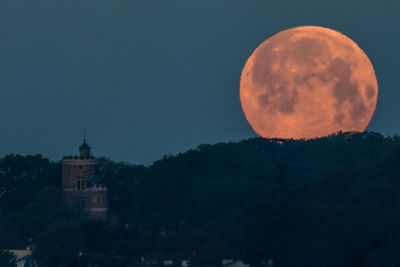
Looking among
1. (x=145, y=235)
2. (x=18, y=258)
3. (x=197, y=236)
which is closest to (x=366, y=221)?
(x=197, y=236)

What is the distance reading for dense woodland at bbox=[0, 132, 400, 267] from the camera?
131500 mm

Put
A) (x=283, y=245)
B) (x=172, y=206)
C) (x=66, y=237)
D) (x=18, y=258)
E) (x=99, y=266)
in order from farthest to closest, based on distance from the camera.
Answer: (x=172, y=206) < (x=18, y=258) < (x=66, y=237) < (x=99, y=266) < (x=283, y=245)

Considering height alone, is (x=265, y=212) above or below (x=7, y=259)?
below

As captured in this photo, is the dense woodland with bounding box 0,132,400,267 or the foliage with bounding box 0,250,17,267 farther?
the foliage with bounding box 0,250,17,267

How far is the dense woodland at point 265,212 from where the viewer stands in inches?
5177

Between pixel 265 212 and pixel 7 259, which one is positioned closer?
pixel 265 212

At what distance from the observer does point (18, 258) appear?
6786 inches

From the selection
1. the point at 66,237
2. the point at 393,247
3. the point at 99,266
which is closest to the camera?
the point at 393,247

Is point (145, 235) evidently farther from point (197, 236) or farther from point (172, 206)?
point (172, 206)

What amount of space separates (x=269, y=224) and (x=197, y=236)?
1525cm

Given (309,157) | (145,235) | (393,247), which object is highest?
(309,157)

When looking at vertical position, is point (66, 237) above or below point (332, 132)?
below

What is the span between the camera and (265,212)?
465 ft

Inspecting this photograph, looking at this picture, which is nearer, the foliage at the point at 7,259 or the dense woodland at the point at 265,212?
the dense woodland at the point at 265,212
